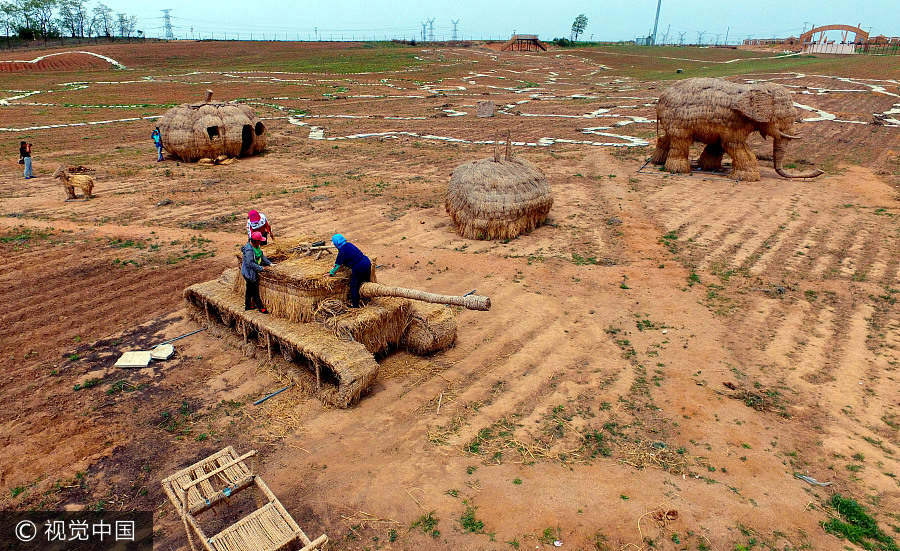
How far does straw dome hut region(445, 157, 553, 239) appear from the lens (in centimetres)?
1231

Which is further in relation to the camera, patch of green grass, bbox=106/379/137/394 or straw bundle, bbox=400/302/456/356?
straw bundle, bbox=400/302/456/356

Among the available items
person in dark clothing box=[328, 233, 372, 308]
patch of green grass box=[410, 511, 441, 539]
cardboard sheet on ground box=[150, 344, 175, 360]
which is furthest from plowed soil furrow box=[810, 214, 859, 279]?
cardboard sheet on ground box=[150, 344, 175, 360]

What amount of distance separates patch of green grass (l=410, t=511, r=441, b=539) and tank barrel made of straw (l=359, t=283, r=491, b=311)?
7.35 feet

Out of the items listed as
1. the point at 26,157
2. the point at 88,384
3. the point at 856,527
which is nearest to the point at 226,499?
the point at 88,384

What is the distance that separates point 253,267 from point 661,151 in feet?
54.7

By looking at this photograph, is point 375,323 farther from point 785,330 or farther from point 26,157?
point 26,157

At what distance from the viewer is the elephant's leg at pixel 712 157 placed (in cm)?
1850

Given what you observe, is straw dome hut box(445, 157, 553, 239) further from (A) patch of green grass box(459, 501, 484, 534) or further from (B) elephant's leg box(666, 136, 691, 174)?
(A) patch of green grass box(459, 501, 484, 534)

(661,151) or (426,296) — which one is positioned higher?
(661,151)

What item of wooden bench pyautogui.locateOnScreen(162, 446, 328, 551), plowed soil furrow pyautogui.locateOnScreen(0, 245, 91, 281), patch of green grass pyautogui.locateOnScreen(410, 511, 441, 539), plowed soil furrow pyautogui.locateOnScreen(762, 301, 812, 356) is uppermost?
plowed soil furrow pyautogui.locateOnScreen(0, 245, 91, 281)

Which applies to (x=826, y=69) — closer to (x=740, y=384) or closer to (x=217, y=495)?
(x=740, y=384)

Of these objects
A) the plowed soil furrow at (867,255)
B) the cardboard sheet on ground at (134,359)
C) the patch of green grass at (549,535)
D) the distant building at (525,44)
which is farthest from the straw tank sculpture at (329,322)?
the distant building at (525,44)

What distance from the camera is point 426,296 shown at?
671 cm

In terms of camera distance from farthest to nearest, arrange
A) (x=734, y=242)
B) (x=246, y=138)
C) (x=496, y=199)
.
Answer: (x=246, y=138)
(x=734, y=242)
(x=496, y=199)
